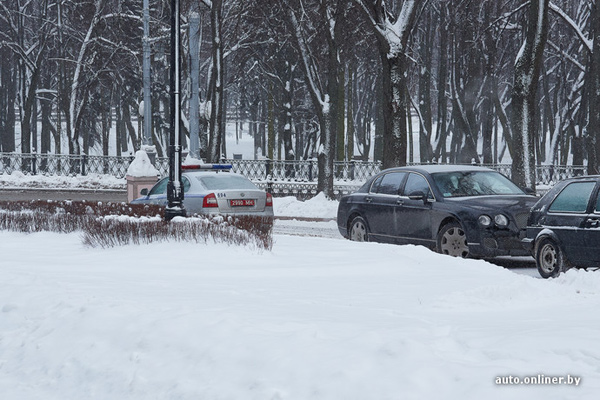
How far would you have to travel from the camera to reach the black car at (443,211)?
12.5m

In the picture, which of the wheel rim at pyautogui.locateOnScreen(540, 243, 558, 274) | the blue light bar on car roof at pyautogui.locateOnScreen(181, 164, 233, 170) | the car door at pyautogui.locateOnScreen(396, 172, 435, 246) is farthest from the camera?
the blue light bar on car roof at pyautogui.locateOnScreen(181, 164, 233, 170)

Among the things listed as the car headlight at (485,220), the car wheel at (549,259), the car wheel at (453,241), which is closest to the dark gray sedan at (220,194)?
the car wheel at (453,241)

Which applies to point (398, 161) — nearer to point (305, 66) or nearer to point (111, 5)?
point (305, 66)

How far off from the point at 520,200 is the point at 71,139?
114ft

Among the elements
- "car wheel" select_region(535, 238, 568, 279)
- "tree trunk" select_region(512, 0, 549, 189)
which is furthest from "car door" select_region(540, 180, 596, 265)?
"tree trunk" select_region(512, 0, 549, 189)

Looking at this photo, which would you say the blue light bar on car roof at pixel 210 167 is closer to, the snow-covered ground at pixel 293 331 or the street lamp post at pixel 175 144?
the street lamp post at pixel 175 144

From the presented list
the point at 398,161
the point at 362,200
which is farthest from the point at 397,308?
the point at 398,161

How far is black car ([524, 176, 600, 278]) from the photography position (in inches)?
409

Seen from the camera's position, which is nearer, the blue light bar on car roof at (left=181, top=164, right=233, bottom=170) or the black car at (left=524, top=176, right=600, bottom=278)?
the black car at (left=524, top=176, right=600, bottom=278)

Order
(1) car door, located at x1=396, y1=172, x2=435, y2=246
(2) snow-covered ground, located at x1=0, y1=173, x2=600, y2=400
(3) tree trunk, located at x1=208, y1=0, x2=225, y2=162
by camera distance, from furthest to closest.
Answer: (3) tree trunk, located at x1=208, y1=0, x2=225, y2=162 < (1) car door, located at x1=396, y1=172, x2=435, y2=246 < (2) snow-covered ground, located at x1=0, y1=173, x2=600, y2=400

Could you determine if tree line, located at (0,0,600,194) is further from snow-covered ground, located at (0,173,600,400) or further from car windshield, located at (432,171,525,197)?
snow-covered ground, located at (0,173,600,400)

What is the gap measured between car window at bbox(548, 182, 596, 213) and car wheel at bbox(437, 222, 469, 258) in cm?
193

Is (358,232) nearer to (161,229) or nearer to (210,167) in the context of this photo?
(210,167)

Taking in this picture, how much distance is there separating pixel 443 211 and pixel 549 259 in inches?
94.2
